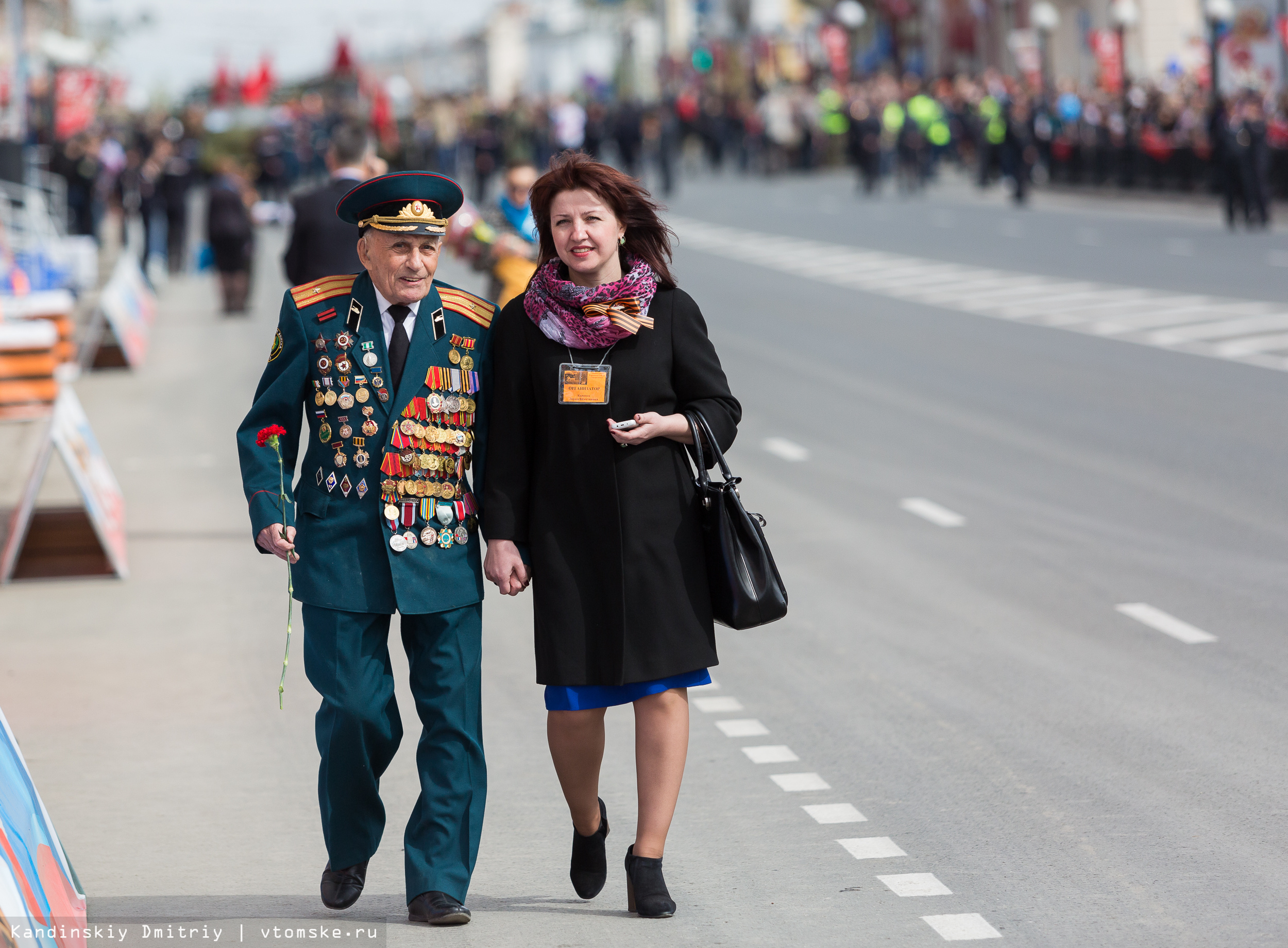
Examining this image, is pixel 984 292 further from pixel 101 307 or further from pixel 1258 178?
pixel 101 307

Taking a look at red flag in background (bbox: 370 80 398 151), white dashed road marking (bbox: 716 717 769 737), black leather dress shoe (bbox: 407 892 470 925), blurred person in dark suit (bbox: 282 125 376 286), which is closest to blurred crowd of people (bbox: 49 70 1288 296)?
red flag in background (bbox: 370 80 398 151)

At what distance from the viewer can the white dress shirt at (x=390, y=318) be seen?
5.14m

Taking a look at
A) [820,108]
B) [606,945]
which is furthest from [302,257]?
[820,108]

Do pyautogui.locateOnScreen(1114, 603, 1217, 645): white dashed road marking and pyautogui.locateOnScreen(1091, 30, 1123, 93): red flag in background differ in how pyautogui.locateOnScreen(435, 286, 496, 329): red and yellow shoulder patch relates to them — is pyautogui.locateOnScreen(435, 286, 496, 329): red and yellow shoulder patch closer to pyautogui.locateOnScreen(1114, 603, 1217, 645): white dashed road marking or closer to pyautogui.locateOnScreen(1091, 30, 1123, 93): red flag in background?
pyautogui.locateOnScreen(1114, 603, 1217, 645): white dashed road marking

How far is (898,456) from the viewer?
532 inches

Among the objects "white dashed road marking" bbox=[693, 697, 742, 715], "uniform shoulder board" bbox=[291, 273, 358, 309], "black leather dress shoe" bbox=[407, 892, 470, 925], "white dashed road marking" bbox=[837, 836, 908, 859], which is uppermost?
"uniform shoulder board" bbox=[291, 273, 358, 309]

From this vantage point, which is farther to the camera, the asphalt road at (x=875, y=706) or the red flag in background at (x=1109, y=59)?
the red flag in background at (x=1109, y=59)

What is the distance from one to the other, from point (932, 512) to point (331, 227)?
4064 mm

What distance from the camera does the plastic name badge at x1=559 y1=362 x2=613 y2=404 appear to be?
5.02m

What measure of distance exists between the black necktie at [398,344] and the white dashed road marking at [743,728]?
2.58 m

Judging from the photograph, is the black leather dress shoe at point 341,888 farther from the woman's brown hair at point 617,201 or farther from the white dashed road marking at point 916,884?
the woman's brown hair at point 617,201

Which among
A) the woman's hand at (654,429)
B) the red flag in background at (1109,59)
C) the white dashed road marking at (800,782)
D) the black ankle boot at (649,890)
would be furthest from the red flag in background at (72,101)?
the black ankle boot at (649,890)

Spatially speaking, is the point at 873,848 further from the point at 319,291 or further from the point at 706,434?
the point at 319,291

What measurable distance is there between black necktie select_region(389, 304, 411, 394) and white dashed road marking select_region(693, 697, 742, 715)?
9.34 ft
